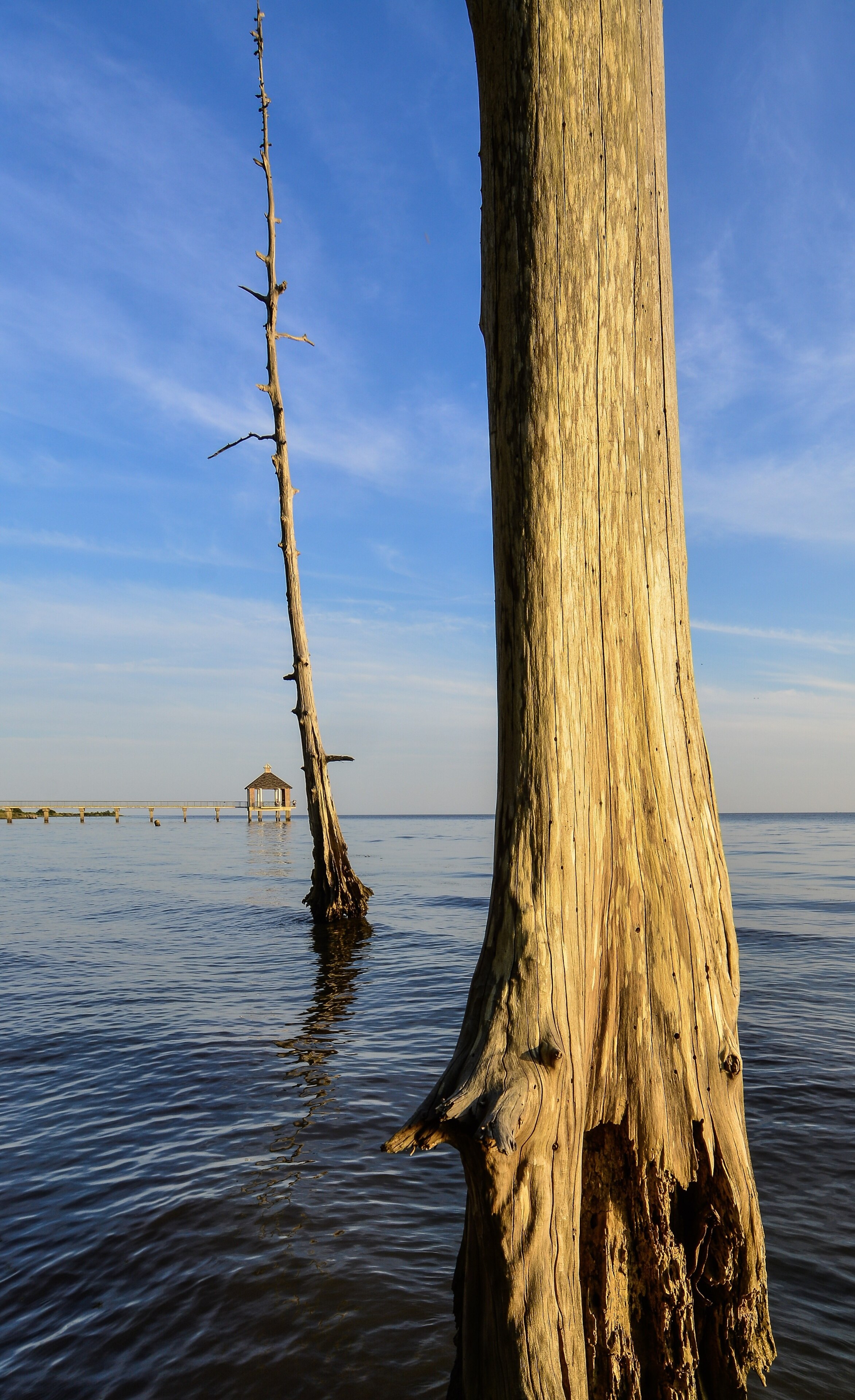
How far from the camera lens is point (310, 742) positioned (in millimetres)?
12656

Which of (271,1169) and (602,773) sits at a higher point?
(602,773)

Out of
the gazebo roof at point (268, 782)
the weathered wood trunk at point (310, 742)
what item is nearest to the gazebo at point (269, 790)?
the gazebo roof at point (268, 782)

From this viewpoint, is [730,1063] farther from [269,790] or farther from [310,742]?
[269,790]

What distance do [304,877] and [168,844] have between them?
18807 mm

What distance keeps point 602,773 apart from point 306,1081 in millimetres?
4115

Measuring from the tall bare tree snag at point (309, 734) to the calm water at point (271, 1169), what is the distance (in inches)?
76.9

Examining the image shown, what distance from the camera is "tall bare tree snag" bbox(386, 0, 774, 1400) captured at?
1.99 m

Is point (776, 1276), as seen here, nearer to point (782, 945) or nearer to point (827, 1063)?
point (827, 1063)

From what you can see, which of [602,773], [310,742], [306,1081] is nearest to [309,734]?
[310,742]

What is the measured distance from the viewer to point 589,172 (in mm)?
2172

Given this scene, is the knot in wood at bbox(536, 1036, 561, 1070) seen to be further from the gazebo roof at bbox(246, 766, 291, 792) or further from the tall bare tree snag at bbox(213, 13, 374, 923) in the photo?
the gazebo roof at bbox(246, 766, 291, 792)

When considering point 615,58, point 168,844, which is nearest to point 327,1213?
point 615,58

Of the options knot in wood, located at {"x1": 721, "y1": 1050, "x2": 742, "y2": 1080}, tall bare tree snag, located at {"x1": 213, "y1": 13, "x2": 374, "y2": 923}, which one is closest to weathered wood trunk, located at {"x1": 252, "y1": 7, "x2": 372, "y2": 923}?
tall bare tree snag, located at {"x1": 213, "y1": 13, "x2": 374, "y2": 923}

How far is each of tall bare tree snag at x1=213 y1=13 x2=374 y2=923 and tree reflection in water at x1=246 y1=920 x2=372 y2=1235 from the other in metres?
2.02
